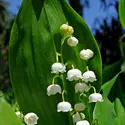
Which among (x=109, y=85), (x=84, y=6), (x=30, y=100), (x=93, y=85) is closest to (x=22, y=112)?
(x=30, y=100)

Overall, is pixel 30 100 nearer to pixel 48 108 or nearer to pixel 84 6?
pixel 48 108

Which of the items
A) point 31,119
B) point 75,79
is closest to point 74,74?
point 75,79

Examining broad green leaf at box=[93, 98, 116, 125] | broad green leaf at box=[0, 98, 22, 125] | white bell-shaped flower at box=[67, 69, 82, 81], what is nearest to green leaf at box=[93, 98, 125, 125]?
broad green leaf at box=[93, 98, 116, 125]

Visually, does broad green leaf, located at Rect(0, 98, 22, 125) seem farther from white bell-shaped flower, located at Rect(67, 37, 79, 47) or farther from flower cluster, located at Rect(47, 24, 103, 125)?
white bell-shaped flower, located at Rect(67, 37, 79, 47)

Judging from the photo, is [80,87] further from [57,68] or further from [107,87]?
[107,87]

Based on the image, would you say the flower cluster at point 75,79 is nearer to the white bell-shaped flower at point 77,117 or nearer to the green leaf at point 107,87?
the white bell-shaped flower at point 77,117

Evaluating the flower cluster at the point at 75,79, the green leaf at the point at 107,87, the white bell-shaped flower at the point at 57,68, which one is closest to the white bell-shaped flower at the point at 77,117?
the flower cluster at the point at 75,79
